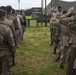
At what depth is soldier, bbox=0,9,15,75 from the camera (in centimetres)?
582

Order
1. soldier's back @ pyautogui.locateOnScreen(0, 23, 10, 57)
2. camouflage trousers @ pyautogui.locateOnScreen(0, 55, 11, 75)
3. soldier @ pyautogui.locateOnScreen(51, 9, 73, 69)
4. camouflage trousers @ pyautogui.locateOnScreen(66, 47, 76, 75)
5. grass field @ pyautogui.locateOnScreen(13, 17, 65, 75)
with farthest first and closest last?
grass field @ pyautogui.locateOnScreen(13, 17, 65, 75) < soldier @ pyautogui.locateOnScreen(51, 9, 73, 69) < camouflage trousers @ pyautogui.locateOnScreen(66, 47, 76, 75) < camouflage trousers @ pyautogui.locateOnScreen(0, 55, 11, 75) < soldier's back @ pyautogui.locateOnScreen(0, 23, 10, 57)

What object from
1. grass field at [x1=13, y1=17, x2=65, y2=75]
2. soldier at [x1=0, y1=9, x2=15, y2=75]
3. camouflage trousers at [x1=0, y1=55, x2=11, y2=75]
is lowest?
grass field at [x1=13, y1=17, x2=65, y2=75]

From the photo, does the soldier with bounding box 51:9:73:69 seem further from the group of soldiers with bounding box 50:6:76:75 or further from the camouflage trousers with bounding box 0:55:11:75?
the camouflage trousers with bounding box 0:55:11:75

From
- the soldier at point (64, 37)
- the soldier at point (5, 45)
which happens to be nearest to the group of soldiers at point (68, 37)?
the soldier at point (64, 37)

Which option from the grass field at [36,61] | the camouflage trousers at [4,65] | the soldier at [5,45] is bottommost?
the grass field at [36,61]

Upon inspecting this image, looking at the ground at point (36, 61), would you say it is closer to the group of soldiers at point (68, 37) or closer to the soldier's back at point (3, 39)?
the group of soldiers at point (68, 37)

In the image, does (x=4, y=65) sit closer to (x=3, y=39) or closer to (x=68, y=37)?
(x=3, y=39)

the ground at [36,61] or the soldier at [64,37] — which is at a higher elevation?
the soldier at [64,37]

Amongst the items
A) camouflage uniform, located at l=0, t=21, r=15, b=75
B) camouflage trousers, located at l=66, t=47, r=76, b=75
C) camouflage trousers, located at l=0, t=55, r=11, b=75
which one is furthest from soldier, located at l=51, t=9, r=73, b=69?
camouflage trousers, located at l=0, t=55, r=11, b=75

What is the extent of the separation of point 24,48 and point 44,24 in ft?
43.1

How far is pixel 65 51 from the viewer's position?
799 cm

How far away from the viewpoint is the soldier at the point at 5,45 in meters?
5.82

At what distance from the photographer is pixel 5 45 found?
6.00 meters

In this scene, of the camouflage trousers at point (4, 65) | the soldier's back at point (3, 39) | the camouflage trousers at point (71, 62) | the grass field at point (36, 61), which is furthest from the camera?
the grass field at point (36, 61)
